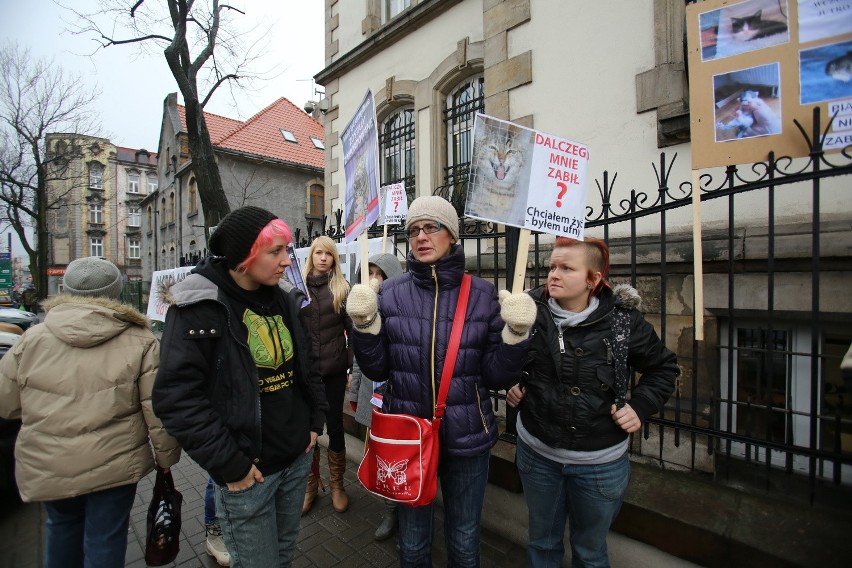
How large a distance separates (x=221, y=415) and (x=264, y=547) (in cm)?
67

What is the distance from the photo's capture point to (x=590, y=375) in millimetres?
1972

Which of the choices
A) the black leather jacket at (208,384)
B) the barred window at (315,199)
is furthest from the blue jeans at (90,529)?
the barred window at (315,199)

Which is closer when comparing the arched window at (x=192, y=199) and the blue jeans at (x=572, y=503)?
the blue jeans at (x=572, y=503)

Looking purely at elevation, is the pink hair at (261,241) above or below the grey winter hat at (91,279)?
above

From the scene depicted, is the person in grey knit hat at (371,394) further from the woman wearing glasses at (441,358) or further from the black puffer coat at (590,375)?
the black puffer coat at (590,375)

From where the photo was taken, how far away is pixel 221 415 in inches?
70.7

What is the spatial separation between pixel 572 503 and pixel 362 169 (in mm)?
2067

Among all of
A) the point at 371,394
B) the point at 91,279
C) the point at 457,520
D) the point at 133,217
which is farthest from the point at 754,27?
the point at 133,217

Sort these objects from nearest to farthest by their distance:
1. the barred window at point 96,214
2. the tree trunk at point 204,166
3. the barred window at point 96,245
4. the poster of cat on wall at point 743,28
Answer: the poster of cat on wall at point 743,28 → the tree trunk at point 204,166 → the barred window at point 96,214 → the barred window at point 96,245

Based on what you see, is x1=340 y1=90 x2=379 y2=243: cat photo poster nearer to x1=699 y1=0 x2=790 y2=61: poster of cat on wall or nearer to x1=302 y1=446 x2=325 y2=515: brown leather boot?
x1=699 y1=0 x2=790 y2=61: poster of cat on wall

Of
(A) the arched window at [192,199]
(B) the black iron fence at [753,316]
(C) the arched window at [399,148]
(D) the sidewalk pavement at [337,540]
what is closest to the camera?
(D) the sidewalk pavement at [337,540]

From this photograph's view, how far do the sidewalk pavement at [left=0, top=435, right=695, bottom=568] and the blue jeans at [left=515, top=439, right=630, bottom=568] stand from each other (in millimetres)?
550

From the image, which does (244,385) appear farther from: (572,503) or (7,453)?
(7,453)

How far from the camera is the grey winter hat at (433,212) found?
2.06 meters
